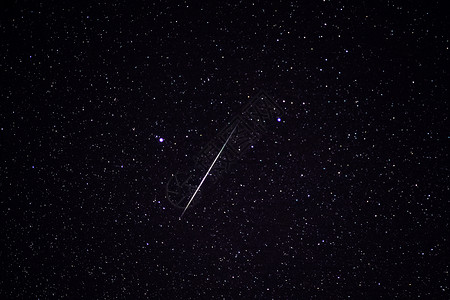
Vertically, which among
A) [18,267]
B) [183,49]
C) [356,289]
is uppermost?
[183,49]

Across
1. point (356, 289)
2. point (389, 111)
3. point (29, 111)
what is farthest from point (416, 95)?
point (29, 111)

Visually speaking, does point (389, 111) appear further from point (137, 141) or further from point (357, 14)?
point (137, 141)

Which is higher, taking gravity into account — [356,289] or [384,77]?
[384,77]

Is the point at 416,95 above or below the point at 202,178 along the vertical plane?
above

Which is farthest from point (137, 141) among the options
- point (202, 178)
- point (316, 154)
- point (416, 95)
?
point (416, 95)

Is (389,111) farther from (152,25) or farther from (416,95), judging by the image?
(152,25)
